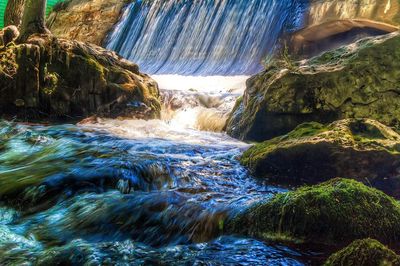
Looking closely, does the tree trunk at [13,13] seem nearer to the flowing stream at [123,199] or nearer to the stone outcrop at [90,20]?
the flowing stream at [123,199]

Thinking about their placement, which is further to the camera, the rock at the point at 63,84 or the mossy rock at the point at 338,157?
the rock at the point at 63,84

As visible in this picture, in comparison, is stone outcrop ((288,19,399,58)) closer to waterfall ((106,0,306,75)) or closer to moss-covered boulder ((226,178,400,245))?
waterfall ((106,0,306,75))

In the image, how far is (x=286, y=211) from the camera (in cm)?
277

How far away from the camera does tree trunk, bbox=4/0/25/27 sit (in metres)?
9.25

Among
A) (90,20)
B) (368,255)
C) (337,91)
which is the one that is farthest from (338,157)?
(90,20)

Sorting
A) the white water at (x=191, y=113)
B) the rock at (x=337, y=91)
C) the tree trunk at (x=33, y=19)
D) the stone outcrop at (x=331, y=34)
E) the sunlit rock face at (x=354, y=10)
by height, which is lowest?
the white water at (x=191, y=113)

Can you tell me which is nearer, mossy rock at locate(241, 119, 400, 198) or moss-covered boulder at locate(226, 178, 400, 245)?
moss-covered boulder at locate(226, 178, 400, 245)

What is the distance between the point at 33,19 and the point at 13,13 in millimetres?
1860

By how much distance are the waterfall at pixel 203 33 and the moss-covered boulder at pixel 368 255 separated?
8935 millimetres

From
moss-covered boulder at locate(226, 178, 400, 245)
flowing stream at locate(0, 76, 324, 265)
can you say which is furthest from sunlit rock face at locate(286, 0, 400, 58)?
moss-covered boulder at locate(226, 178, 400, 245)

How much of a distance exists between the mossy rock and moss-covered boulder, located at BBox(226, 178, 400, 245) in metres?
1.09

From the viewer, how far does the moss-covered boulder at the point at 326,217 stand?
2.62 m

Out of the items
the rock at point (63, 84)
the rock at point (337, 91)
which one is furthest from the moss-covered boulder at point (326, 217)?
the rock at point (63, 84)

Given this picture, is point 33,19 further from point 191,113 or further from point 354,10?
point 354,10
